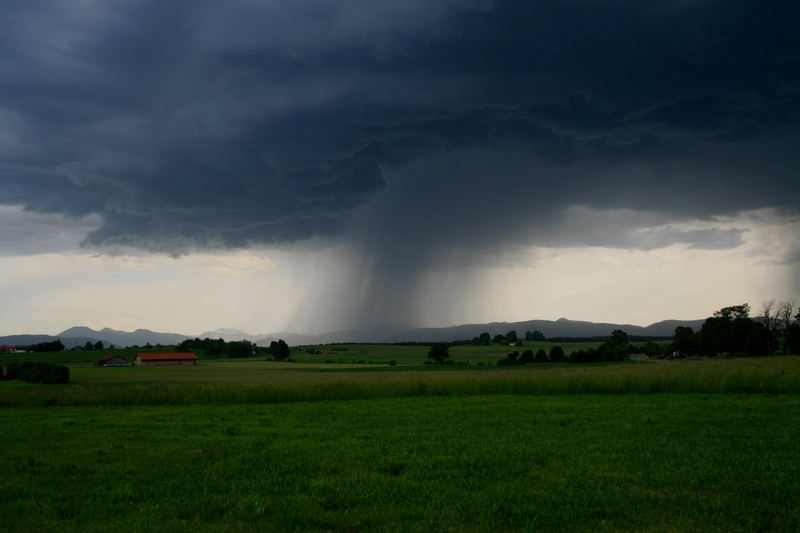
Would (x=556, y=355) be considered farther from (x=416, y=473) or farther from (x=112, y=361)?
(x=112, y=361)

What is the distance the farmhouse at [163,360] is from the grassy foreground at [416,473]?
13612 cm

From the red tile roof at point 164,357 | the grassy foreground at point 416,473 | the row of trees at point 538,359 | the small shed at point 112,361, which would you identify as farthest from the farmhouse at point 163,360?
the grassy foreground at point 416,473

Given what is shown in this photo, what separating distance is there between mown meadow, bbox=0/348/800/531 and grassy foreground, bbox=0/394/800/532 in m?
0.05

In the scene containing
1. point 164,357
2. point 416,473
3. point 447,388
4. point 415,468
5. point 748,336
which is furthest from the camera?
point 164,357

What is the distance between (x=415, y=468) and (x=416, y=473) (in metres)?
0.50

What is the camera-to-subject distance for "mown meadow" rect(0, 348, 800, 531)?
365 inches

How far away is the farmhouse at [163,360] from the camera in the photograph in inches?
5817

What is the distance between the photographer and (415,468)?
12.9 meters

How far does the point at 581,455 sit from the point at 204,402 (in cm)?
2542

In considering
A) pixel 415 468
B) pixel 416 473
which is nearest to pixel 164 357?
pixel 415 468

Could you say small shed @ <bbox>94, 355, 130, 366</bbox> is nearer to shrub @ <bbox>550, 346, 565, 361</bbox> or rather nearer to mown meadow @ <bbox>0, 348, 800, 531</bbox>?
shrub @ <bbox>550, 346, 565, 361</bbox>

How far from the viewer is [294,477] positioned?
12.2 meters

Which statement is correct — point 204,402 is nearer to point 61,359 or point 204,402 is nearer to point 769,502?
point 769,502

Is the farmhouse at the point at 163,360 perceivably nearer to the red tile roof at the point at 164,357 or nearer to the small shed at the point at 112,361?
the red tile roof at the point at 164,357
